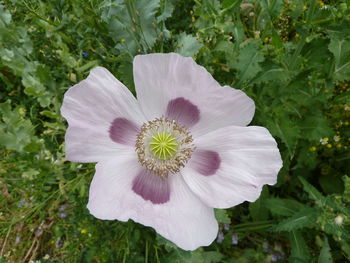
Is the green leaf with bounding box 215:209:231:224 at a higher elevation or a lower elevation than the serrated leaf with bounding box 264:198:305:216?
higher

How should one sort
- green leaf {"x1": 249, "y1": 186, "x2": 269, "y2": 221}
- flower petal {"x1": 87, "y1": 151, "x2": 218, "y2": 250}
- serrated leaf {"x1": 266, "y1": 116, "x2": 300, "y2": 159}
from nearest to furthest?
1. flower petal {"x1": 87, "y1": 151, "x2": 218, "y2": 250}
2. serrated leaf {"x1": 266, "y1": 116, "x2": 300, "y2": 159}
3. green leaf {"x1": 249, "y1": 186, "x2": 269, "y2": 221}

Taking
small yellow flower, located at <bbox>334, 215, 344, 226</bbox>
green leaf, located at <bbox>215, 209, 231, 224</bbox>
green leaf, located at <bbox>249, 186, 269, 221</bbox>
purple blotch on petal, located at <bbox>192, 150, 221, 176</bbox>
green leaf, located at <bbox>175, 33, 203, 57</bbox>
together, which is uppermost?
green leaf, located at <bbox>175, 33, 203, 57</bbox>

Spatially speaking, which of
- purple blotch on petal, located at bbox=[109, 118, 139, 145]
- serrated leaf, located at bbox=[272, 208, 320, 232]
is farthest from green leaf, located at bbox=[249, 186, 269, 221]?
purple blotch on petal, located at bbox=[109, 118, 139, 145]

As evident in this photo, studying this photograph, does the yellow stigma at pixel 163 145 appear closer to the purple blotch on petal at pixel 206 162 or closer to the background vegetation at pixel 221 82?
the purple blotch on petal at pixel 206 162

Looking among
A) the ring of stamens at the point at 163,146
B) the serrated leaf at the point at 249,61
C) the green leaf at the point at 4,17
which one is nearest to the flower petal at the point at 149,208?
the ring of stamens at the point at 163,146

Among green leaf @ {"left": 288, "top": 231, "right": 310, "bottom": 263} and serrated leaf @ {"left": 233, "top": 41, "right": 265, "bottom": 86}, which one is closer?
serrated leaf @ {"left": 233, "top": 41, "right": 265, "bottom": 86}

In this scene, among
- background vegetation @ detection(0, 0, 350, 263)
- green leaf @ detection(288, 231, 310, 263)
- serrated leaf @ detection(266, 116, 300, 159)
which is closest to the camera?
background vegetation @ detection(0, 0, 350, 263)

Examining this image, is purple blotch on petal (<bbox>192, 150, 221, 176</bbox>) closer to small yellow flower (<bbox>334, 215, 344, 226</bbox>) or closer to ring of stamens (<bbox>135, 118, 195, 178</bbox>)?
ring of stamens (<bbox>135, 118, 195, 178</bbox>)
